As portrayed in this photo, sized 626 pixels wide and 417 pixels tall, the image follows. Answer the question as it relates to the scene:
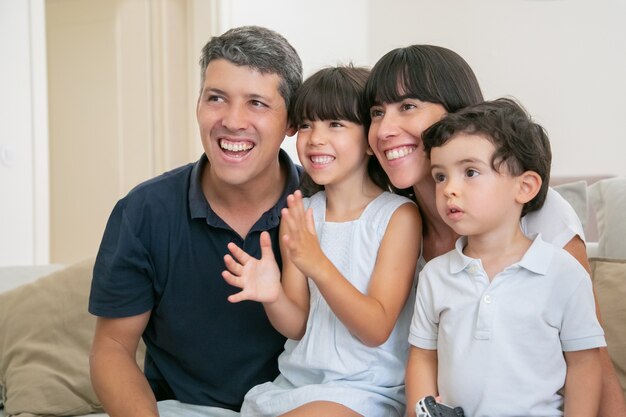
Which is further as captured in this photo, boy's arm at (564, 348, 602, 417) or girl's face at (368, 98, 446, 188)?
girl's face at (368, 98, 446, 188)

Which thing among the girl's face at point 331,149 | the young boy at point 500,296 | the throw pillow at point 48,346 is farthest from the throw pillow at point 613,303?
the throw pillow at point 48,346

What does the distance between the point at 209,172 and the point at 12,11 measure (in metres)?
2.52

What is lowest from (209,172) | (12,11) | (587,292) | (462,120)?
(587,292)

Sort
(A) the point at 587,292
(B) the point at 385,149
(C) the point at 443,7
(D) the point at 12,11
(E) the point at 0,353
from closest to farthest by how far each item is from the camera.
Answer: (A) the point at 587,292, (B) the point at 385,149, (E) the point at 0,353, (D) the point at 12,11, (C) the point at 443,7

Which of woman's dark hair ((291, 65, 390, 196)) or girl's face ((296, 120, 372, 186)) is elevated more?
woman's dark hair ((291, 65, 390, 196))

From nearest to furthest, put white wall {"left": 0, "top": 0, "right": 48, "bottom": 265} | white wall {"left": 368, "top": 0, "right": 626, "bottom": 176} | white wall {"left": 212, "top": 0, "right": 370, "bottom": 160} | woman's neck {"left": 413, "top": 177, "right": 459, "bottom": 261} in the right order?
1. woman's neck {"left": 413, "top": 177, "right": 459, "bottom": 261}
2. white wall {"left": 0, "top": 0, "right": 48, "bottom": 265}
3. white wall {"left": 368, "top": 0, "right": 626, "bottom": 176}
4. white wall {"left": 212, "top": 0, "right": 370, "bottom": 160}

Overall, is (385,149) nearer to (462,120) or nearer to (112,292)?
(462,120)

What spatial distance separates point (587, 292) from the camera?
1426 mm

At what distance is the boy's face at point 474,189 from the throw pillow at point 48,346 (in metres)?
1.19

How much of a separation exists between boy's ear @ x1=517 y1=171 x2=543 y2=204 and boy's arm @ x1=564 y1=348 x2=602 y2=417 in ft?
0.96

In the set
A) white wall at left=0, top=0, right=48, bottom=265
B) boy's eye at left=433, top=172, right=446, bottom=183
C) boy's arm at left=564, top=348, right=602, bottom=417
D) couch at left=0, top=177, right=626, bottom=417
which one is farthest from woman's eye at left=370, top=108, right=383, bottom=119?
white wall at left=0, top=0, right=48, bottom=265

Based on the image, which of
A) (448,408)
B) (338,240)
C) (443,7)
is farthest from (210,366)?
(443,7)

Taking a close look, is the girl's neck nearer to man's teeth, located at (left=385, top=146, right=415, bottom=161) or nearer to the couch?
man's teeth, located at (left=385, top=146, right=415, bottom=161)

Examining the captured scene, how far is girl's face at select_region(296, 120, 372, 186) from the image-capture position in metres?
1.71
